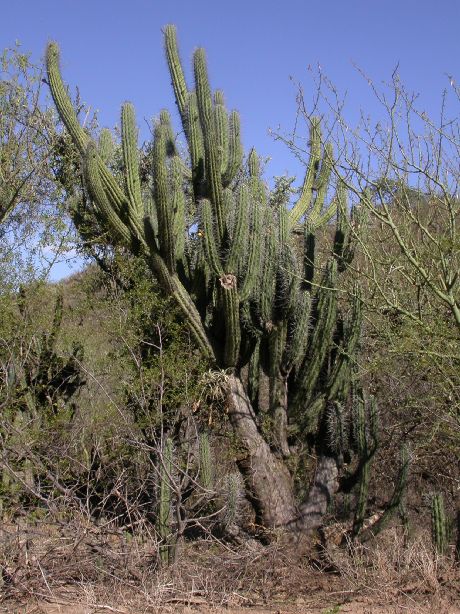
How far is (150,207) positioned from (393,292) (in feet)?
9.76

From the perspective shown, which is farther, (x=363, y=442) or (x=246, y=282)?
(x=363, y=442)

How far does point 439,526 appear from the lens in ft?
24.4

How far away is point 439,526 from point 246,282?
3037 millimetres

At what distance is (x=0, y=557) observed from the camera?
6.17 meters

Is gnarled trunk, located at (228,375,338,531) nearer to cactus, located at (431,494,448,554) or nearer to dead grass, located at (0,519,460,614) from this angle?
dead grass, located at (0,519,460,614)

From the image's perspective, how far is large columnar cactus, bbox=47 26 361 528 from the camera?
7930 mm

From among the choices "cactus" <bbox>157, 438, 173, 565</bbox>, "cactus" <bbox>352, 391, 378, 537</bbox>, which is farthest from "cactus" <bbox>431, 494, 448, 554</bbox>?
"cactus" <bbox>157, 438, 173, 565</bbox>

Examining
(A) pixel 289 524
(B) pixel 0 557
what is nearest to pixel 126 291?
(A) pixel 289 524

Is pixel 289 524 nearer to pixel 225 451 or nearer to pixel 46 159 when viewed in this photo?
pixel 225 451

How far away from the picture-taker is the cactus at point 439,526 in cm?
740

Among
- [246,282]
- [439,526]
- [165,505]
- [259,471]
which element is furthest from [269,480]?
[246,282]

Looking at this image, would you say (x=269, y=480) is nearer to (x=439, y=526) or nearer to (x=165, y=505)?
(x=165, y=505)

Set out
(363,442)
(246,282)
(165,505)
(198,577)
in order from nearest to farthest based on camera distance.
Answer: (198,577) < (165,505) < (246,282) < (363,442)

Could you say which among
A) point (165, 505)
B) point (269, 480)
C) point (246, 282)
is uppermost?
point (246, 282)
